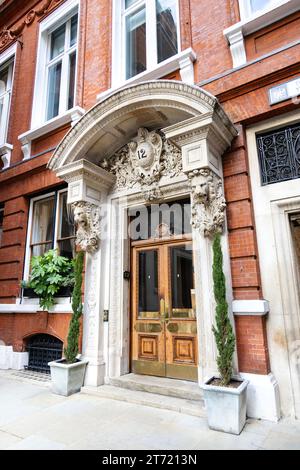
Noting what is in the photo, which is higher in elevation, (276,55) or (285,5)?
(285,5)

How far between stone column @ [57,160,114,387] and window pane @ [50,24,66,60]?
16.5ft

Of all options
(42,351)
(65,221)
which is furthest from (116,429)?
(65,221)

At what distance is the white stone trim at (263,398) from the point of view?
145 inches

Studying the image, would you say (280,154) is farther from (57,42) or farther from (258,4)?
(57,42)

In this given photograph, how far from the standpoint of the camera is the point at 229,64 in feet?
16.1

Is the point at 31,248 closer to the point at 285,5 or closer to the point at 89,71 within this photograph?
the point at 89,71

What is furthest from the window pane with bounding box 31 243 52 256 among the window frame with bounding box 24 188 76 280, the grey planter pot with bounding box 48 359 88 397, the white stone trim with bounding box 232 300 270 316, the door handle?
the white stone trim with bounding box 232 300 270 316

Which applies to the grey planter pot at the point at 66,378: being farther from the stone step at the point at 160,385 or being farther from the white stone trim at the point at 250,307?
the white stone trim at the point at 250,307

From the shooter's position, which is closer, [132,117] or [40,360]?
[132,117]

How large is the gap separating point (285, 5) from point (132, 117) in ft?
9.23

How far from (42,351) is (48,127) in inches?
206

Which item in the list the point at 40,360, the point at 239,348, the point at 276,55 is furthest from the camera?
the point at 40,360
